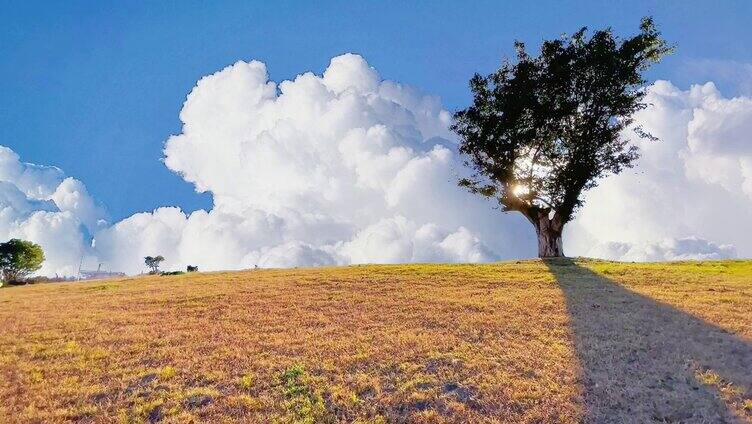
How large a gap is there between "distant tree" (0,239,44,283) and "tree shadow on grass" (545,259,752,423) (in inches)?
4892

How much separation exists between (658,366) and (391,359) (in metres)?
7.98

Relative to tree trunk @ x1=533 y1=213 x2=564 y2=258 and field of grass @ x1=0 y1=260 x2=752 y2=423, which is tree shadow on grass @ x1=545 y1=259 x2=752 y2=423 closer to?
field of grass @ x1=0 y1=260 x2=752 y2=423

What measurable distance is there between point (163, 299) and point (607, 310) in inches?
991

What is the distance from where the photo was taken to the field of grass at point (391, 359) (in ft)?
44.1

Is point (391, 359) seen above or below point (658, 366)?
above

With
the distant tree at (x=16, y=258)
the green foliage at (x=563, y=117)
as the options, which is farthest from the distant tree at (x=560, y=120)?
the distant tree at (x=16, y=258)

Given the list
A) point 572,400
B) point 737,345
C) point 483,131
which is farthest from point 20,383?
point 483,131

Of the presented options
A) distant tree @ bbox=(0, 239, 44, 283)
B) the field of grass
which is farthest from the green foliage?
distant tree @ bbox=(0, 239, 44, 283)

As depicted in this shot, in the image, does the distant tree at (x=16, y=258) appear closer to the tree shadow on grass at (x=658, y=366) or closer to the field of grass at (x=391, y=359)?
the field of grass at (x=391, y=359)

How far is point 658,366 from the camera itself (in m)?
16.2

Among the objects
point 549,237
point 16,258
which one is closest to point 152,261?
point 16,258

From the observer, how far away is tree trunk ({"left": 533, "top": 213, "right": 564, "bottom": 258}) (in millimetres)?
56497

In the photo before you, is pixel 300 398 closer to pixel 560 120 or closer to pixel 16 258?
pixel 560 120

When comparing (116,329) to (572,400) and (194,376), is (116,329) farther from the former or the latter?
(572,400)
